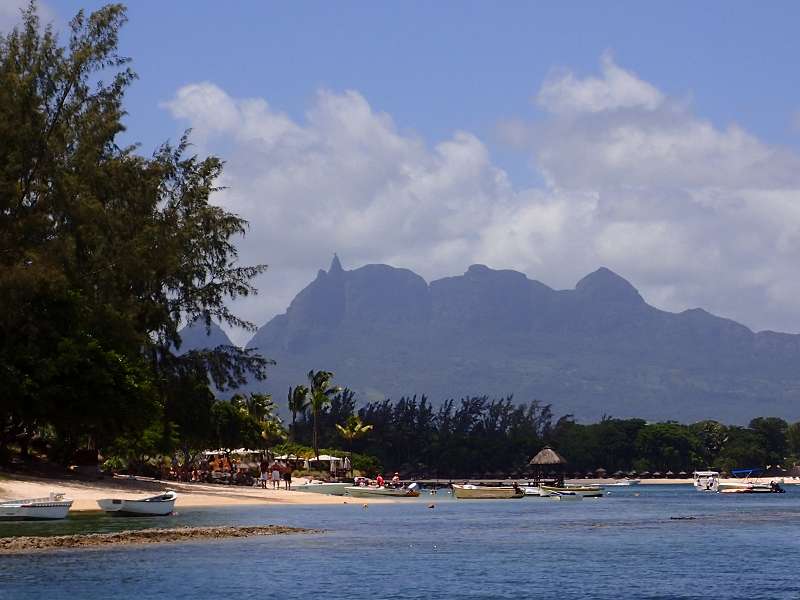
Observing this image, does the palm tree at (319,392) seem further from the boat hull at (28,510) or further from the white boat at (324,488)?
the boat hull at (28,510)

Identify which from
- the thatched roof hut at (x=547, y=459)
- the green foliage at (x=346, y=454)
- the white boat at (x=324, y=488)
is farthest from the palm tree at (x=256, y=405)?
the thatched roof hut at (x=547, y=459)

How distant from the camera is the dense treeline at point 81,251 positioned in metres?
63.3

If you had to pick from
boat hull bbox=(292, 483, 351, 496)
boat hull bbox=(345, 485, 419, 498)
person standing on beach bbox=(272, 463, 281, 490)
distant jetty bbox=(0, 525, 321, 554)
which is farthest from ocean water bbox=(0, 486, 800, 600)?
boat hull bbox=(292, 483, 351, 496)

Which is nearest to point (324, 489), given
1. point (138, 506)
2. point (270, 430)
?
point (270, 430)

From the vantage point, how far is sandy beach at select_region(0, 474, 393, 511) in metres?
64.6

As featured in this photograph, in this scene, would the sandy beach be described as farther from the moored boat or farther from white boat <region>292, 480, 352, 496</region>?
the moored boat

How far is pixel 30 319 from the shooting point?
66375 mm

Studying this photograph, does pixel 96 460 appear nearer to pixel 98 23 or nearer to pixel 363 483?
pixel 98 23

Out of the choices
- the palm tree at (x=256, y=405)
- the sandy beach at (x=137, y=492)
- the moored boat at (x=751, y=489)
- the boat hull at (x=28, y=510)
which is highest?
the palm tree at (x=256, y=405)

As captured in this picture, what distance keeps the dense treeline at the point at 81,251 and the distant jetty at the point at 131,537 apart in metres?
16.2

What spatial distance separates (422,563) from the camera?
43.5 m

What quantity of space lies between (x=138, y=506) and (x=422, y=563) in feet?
73.1

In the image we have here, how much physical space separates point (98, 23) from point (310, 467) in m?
93.0

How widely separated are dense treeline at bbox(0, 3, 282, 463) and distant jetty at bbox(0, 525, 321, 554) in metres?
16.2
